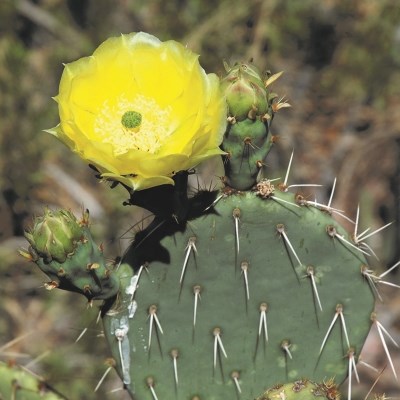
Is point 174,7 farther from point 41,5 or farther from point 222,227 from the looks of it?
point 222,227

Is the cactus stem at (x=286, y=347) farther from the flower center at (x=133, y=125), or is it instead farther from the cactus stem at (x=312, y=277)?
the flower center at (x=133, y=125)

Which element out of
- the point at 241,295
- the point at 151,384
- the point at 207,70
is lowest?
the point at 151,384

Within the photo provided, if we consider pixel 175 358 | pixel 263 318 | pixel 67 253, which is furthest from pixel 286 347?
pixel 67 253

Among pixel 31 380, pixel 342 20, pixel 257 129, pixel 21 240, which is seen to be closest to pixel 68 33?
pixel 21 240

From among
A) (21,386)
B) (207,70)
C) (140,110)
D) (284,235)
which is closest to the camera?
(140,110)

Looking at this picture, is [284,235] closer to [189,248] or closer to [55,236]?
[189,248]

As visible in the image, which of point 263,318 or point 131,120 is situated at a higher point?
point 131,120
